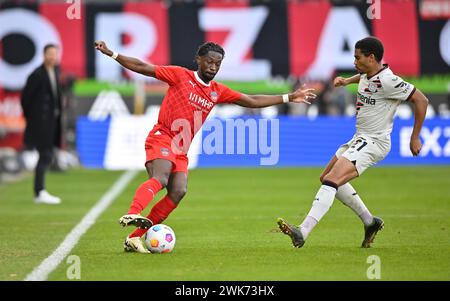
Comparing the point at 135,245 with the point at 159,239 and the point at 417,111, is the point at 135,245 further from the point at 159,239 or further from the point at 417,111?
the point at 417,111

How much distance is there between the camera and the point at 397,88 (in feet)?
37.2

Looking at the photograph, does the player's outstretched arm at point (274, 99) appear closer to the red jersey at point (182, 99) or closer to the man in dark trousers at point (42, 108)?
the red jersey at point (182, 99)

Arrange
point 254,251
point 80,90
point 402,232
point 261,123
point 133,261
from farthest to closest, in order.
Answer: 1. point 80,90
2. point 261,123
3. point 402,232
4. point 254,251
5. point 133,261

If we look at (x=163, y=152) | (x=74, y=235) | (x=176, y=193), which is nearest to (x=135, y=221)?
(x=176, y=193)

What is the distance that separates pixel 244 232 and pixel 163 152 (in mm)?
2420

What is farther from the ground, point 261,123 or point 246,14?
point 246,14

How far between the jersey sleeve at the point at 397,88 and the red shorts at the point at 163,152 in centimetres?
227

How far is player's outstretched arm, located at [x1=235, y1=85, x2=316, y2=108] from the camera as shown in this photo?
1182 cm

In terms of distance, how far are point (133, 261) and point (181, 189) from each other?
3.76ft

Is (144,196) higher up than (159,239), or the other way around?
(144,196)

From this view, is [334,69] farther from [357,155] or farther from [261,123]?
[357,155]

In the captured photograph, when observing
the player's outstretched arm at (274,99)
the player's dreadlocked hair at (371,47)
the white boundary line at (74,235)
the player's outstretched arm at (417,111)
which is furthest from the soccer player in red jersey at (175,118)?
the player's outstretched arm at (417,111)

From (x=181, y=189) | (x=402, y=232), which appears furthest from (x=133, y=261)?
(x=402, y=232)

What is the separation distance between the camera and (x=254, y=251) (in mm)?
11312
